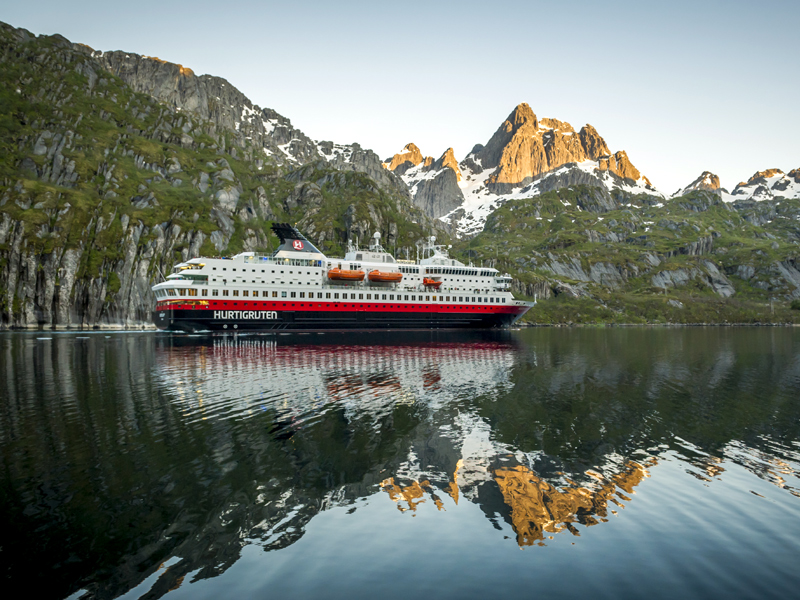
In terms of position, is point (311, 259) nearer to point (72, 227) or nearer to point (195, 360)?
point (195, 360)

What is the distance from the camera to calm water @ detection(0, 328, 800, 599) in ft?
29.6

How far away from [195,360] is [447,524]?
126 feet

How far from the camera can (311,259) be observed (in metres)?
90.6

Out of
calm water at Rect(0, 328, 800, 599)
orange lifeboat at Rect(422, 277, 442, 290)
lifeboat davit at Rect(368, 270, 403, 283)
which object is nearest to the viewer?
calm water at Rect(0, 328, 800, 599)

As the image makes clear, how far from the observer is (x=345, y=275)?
295 feet

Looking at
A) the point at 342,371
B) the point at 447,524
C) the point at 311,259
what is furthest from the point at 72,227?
the point at 447,524

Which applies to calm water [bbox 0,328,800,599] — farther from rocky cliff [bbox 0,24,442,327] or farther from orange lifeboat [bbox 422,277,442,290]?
rocky cliff [bbox 0,24,442,327]

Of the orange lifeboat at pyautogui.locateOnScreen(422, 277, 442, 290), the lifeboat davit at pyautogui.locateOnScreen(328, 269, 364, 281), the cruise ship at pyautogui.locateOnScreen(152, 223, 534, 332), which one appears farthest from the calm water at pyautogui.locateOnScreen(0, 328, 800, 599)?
the orange lifeboat at pyautogui.locateOnScreen(422, 277, 442, 290)

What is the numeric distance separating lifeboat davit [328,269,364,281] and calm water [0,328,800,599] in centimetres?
6086

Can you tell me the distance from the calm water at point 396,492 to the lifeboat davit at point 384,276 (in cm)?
6408

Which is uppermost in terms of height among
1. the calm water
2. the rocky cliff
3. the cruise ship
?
the rocky cliff

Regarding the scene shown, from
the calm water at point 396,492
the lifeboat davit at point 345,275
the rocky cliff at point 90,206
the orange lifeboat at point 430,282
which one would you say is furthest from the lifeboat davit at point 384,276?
the calm water at point 396,492

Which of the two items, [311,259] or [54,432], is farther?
[311,259]

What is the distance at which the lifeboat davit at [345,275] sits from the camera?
89562 millimetres
